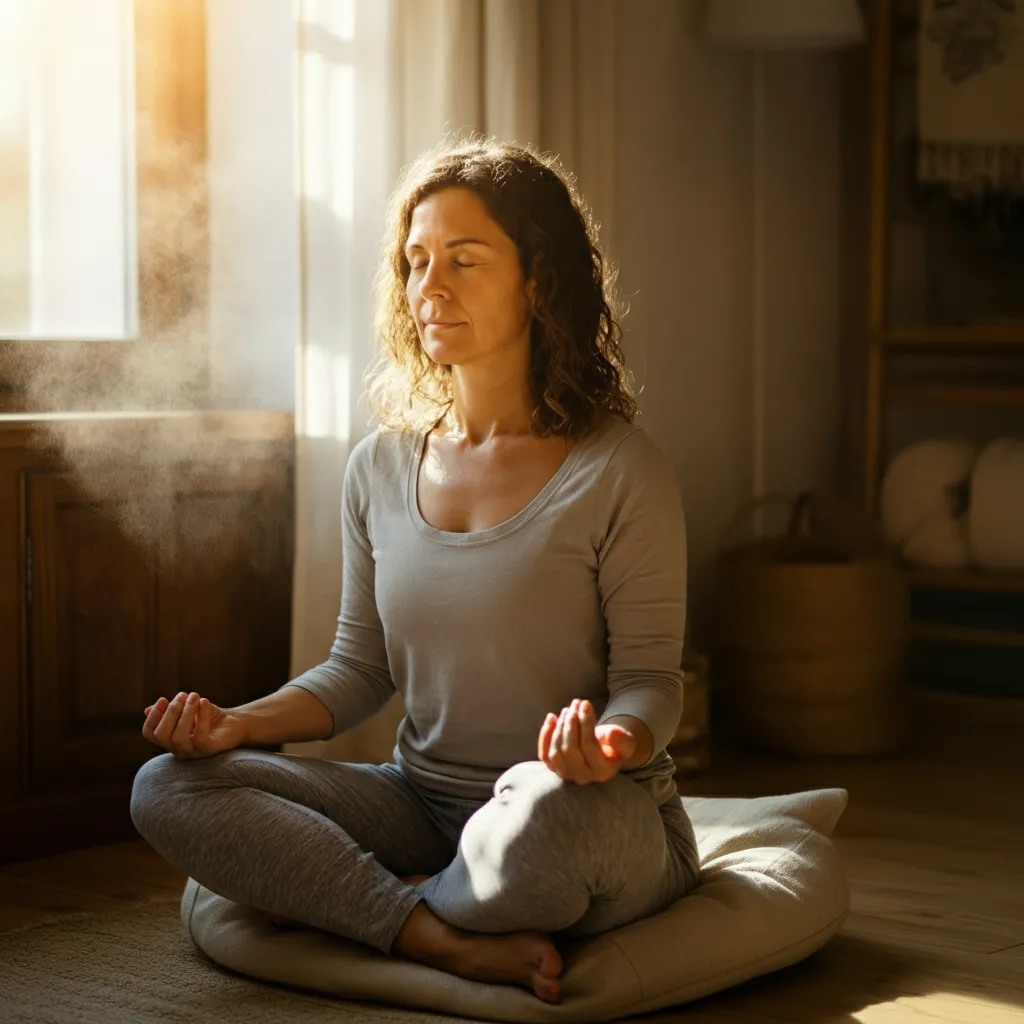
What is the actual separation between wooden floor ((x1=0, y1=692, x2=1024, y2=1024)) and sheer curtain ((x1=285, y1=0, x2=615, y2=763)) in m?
0.47

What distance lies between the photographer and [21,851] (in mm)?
2195

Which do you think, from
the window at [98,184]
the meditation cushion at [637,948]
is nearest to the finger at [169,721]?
the meditation cushion at [637,948]

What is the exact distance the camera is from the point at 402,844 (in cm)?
174

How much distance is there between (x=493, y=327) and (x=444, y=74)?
934 mm

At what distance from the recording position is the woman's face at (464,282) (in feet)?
5.55

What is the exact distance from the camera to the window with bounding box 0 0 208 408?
2406 millimetres

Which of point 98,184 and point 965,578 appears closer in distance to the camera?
point 98,184

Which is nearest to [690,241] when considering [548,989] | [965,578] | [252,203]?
[965,578]

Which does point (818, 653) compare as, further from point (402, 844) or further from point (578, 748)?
Answer: point (578, 748)

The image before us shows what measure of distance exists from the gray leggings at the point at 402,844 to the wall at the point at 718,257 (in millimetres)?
1499

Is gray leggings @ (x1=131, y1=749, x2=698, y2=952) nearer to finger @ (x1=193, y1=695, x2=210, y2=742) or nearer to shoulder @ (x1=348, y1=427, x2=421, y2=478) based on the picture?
finger @ (x1=193, y1=695, x2=210, y2=742)

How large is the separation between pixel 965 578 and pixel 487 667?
5.47 feet

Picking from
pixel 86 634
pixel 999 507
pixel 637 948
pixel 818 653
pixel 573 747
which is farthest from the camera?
pixel 999 507

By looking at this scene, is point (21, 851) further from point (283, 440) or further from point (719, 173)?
point (719, 173)
